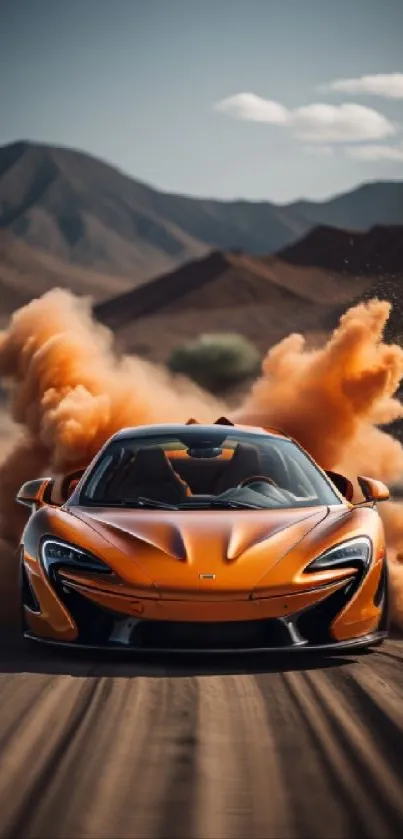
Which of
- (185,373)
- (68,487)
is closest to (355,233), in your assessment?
(185,373)

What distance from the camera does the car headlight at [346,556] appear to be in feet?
25.2

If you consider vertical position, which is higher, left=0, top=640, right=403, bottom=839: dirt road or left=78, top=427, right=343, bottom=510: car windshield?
left=78, top=427, right=343, bottom=510: car windshield

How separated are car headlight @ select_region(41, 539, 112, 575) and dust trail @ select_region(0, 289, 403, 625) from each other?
36.4 feet

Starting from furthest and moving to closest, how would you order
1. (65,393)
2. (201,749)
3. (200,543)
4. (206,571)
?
(65,393) < (200,543) < (206,571) < (201,749)

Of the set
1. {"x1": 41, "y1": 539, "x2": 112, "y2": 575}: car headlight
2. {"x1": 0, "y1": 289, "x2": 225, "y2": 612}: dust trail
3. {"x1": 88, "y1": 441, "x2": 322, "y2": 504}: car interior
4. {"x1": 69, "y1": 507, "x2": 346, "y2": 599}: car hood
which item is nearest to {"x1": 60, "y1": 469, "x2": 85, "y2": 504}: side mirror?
{"x1": 88, "y1": 441, "x2": 322, "y2": 504}: car interior

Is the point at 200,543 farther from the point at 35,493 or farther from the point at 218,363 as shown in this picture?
the point at 218,363

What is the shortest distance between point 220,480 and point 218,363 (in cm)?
11369

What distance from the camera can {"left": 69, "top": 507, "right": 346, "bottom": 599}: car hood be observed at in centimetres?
742

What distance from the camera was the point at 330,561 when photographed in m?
7.74

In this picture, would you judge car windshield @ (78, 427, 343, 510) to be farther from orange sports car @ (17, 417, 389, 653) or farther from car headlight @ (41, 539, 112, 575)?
car headlight @ (41, 539, 112, 575)

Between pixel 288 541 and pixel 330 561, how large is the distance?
249 mm

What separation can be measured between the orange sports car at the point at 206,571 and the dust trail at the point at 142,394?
33.1ft

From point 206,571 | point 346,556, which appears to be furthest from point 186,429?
point 206,571

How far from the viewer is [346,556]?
782 cm
